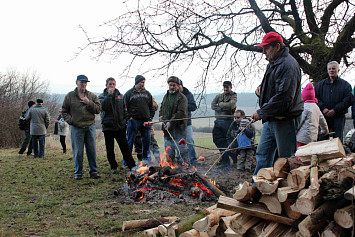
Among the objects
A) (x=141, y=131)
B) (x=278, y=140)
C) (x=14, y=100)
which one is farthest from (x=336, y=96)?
(x=14, y=100)

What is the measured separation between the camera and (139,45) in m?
8.09

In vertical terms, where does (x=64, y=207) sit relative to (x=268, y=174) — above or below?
below

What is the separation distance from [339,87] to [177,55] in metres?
4.00

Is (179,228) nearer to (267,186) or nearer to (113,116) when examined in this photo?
(267,186)

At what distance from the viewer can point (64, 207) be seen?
495cm

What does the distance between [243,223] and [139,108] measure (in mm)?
5209

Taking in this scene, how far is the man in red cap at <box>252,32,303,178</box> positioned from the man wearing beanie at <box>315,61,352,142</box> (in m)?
2.89

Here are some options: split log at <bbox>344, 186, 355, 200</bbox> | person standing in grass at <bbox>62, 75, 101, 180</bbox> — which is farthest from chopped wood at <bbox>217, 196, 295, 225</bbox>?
person standing in grass at <bbox>62, 75, 101, 180</bbox>

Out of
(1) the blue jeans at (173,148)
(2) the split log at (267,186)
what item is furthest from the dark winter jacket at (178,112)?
(2) the split log at (267,186)

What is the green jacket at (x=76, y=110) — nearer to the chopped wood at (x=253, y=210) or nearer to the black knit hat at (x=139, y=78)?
the black knit hat at (x=139, y=78)

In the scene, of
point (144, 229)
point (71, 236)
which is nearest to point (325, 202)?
point (144, 229)

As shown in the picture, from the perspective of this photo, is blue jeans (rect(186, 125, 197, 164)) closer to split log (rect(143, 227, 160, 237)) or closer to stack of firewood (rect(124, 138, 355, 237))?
split log (rect(143, 227, 160, 237))

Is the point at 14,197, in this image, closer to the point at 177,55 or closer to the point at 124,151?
the point at 124,151

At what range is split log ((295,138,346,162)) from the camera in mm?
2926
